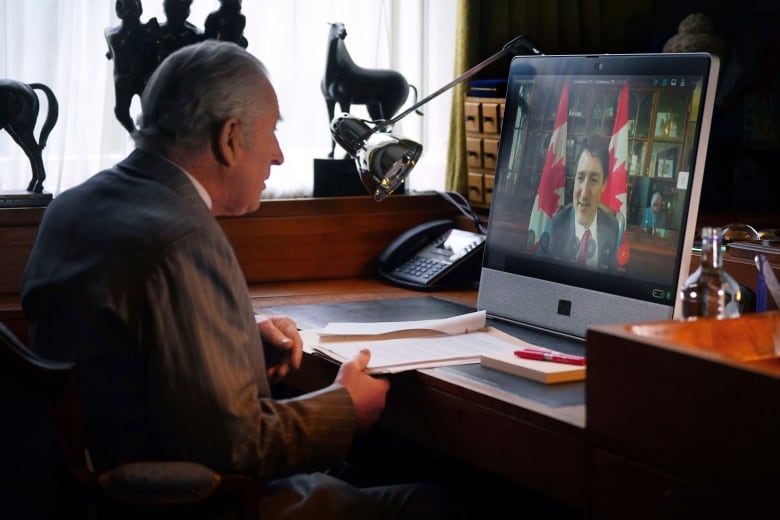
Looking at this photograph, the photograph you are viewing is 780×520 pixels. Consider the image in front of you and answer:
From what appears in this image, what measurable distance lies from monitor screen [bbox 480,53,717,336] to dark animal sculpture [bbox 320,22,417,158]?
1.98 feet

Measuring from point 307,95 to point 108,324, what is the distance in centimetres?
145

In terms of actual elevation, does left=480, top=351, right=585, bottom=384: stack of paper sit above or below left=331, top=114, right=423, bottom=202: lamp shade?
below

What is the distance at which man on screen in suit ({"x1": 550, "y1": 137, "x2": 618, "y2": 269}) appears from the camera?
169 cm

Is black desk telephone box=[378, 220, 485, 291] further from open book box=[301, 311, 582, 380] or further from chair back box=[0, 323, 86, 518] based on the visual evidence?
chair back box=[0, 323, 86, 518]

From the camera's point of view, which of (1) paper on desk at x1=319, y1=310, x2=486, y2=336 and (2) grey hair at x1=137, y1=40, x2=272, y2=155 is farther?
(1) paper on desk at x1=319, y1=310, x2=486, y2=336

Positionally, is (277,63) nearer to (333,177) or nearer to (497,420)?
(333,177)

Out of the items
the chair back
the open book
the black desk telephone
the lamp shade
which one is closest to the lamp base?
the black desk telephone

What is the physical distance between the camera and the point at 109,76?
96.2 inches

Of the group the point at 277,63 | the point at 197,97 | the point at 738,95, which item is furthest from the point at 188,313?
the point at 738,95

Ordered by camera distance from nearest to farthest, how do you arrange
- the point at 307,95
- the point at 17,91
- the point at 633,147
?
the point at 633,147 < the point at 17,91 < the point at 307,95

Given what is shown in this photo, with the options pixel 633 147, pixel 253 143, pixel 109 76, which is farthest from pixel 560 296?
pixel 109 76

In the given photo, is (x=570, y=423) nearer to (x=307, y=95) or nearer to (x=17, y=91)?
(x=17, y=91)

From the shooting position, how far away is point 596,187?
172 centimetres

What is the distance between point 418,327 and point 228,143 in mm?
473
